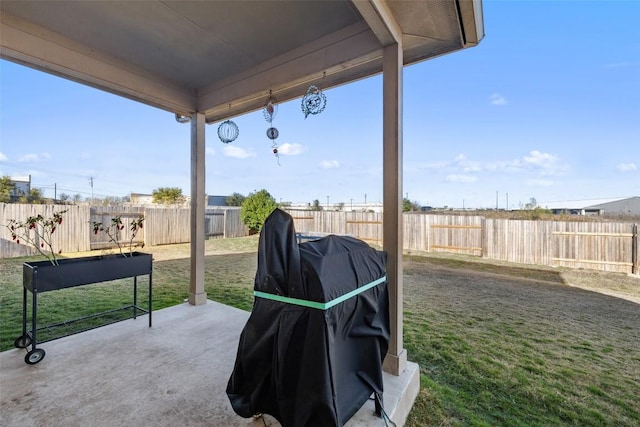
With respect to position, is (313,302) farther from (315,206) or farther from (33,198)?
(33,198)

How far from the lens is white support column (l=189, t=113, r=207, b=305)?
3.01 metres

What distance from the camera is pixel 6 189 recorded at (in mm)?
5965

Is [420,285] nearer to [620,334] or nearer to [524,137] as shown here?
[620,334]

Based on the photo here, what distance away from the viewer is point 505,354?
2.34m

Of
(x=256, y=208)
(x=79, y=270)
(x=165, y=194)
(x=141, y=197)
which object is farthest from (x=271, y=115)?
(x=141, y=197)

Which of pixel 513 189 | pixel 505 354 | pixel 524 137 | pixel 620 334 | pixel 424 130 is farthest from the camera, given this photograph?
pixel 513 189

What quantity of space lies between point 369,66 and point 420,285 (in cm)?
366

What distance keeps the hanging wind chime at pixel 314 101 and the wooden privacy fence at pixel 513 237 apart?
109 inches

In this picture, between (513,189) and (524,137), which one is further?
(513,189)

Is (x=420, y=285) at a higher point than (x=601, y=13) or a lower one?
lower

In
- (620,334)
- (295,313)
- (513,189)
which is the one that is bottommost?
(620,334)

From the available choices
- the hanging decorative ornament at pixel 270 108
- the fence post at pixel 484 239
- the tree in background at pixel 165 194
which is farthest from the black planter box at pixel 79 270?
the tree in background at pixel 165 194

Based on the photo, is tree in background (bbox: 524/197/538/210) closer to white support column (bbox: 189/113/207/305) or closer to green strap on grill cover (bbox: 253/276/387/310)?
white support column (bbox: 189/113/207/305)

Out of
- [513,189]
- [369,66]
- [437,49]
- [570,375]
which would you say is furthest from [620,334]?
[513,189]
